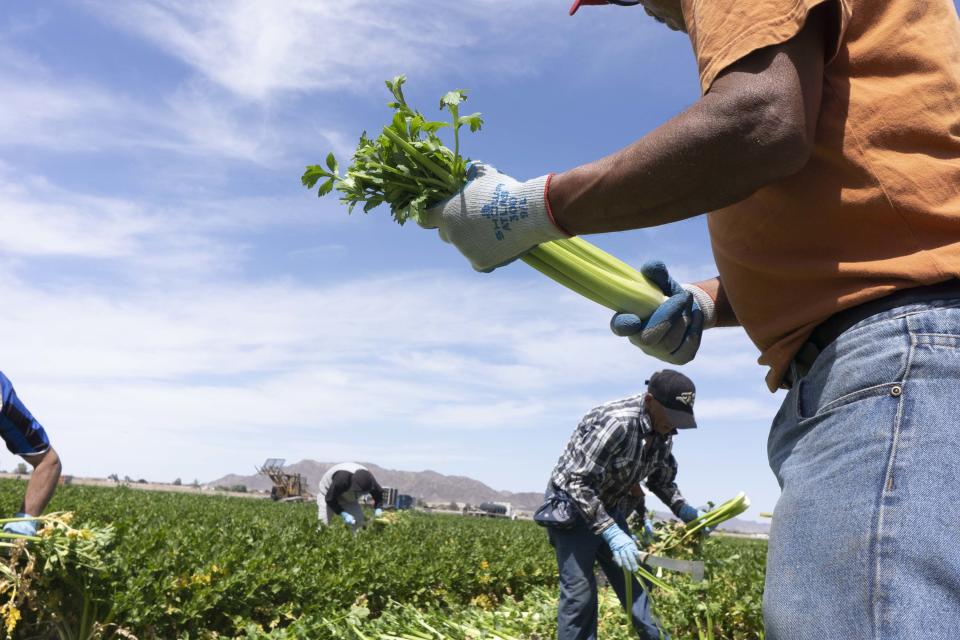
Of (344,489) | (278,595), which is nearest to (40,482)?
(278,595)

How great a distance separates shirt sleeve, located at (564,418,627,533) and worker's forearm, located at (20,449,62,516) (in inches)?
129

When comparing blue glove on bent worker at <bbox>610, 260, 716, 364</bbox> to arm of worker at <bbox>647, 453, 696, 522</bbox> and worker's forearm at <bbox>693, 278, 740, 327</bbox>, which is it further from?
arm of worker at <bbox>647, 453, 696, 522</bbox>

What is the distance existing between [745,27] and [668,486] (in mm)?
5159

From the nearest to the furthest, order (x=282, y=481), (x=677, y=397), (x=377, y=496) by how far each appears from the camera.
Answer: (x=677, y=397) → (x=377, y=496) → (x=282, y=481)

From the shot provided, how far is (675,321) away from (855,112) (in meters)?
0.83

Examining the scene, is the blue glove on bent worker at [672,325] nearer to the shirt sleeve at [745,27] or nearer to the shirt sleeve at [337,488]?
the shirt sleeve at [745,27]

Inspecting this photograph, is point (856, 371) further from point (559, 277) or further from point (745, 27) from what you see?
point (559, 277)

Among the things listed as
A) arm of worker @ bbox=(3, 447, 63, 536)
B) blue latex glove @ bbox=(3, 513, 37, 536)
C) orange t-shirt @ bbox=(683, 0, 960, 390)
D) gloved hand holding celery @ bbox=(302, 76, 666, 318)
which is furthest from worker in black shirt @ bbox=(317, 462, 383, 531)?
orange t-shirt @ bbox=(683, 0, 960, 390)

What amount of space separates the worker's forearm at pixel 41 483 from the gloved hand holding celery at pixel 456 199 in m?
3.66

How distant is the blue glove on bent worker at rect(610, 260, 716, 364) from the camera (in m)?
2.01

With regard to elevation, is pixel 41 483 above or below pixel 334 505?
above

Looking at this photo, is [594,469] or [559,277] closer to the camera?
[559,277]

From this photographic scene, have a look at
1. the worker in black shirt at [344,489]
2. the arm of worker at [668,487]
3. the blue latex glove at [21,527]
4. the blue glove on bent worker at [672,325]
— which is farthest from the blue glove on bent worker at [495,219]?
the worker in black shirt at [344,489]

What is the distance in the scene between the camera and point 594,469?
5.00 metres
